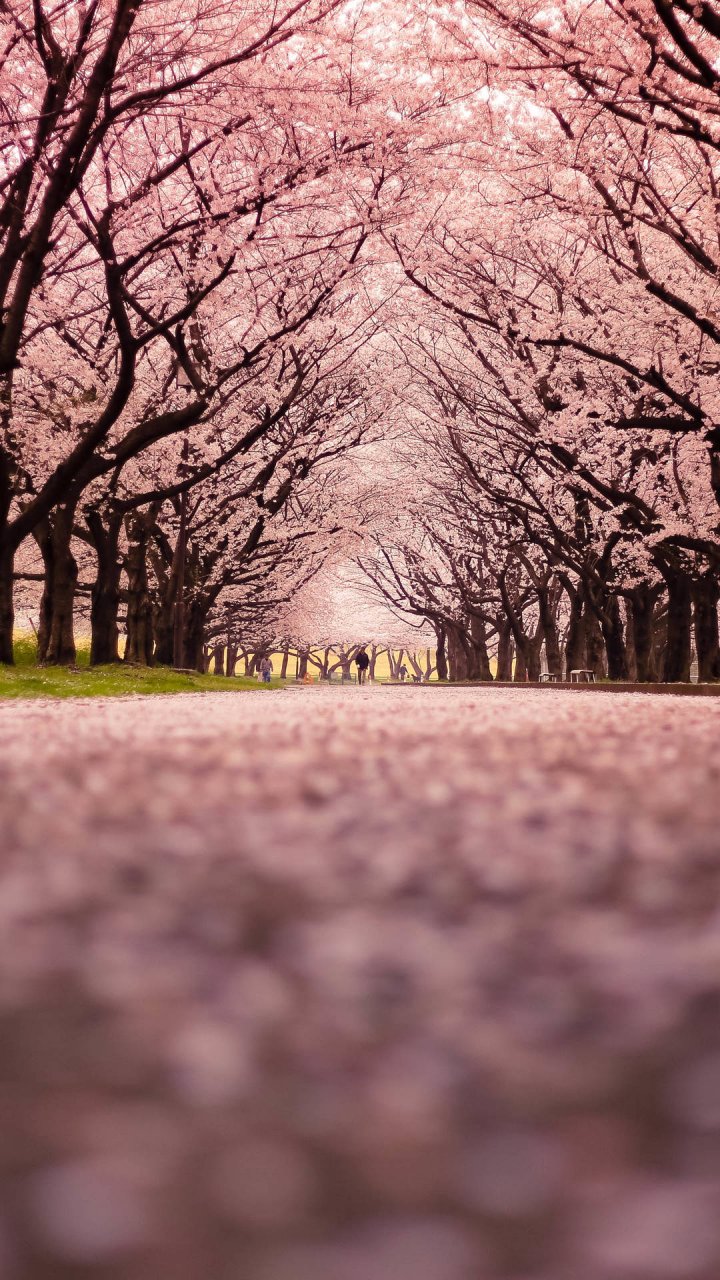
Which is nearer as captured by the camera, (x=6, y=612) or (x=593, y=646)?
(x=6, y=612)

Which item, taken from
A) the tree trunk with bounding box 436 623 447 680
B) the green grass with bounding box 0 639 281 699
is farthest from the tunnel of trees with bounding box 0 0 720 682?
the tree trunk with bounding box 436 623 447 680

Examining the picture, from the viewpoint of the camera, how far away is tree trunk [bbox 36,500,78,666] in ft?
75.2

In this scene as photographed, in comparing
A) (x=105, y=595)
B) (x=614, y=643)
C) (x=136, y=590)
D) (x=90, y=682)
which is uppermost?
(x=136, y=590)

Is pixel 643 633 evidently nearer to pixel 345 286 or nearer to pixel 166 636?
pixel 345 286

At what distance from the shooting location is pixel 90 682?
1816 cm

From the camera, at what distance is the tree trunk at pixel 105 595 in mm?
25531

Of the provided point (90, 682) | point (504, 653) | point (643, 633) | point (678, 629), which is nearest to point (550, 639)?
point (643, 633)

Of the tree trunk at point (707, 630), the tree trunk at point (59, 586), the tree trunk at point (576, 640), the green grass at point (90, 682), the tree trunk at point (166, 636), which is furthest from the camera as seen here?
the tree trunk at point (576, 640)

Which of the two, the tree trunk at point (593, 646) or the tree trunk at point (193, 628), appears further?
the tree trunk at point (193, 628)

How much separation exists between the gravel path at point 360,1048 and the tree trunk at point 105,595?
22.7m

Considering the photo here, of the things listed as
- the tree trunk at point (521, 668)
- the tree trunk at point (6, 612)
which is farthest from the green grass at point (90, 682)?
the tree trunk at point (521, 668)

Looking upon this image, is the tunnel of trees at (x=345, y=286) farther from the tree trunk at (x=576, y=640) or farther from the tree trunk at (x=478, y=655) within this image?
the tree trunk at (x=478, y=655)

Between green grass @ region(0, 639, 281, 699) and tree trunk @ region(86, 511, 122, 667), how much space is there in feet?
4.81

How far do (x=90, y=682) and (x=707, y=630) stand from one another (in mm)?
15830
